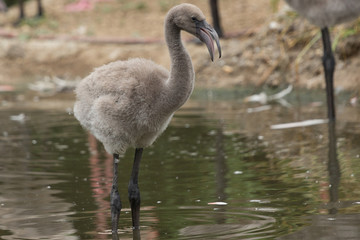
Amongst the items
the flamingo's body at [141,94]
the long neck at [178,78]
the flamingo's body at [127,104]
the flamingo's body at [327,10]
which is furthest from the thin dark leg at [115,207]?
the flamingo's body at [327,10]

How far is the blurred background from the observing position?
6.48m

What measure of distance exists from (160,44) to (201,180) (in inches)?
428

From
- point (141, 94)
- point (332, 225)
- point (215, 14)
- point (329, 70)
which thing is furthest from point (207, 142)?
point (215, 14)

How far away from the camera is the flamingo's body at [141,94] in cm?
609

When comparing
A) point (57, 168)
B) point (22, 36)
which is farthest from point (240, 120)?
point (22, 36)

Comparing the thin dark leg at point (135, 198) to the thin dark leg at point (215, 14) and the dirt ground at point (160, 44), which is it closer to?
the dirt ground at point (160, 44)

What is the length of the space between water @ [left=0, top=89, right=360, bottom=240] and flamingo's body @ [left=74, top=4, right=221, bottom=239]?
53cm

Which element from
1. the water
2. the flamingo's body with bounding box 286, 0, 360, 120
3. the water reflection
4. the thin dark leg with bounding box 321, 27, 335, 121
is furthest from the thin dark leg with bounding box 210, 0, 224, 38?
the water reflection

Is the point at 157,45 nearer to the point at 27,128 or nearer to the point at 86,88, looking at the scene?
the point at 27,128

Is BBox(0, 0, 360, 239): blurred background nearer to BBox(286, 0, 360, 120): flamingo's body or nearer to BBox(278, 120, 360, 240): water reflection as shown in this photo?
BBox(278, 120, 360, 240): water reflection

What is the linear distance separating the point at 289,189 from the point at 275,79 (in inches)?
305

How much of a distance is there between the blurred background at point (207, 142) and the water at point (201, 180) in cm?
2

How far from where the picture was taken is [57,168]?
352 inches

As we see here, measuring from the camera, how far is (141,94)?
20.2 feet
